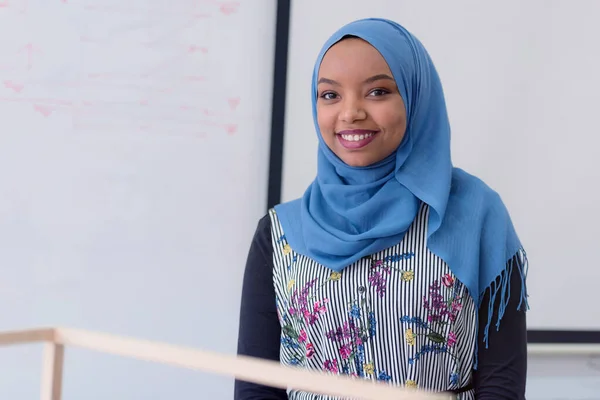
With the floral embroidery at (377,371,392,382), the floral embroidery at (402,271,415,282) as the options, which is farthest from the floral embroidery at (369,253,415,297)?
the floral embroidery at (377,371,392,382)

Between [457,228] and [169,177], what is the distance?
0.75 metres

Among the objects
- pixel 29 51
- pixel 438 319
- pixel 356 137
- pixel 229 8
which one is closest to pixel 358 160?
pixel 356 137

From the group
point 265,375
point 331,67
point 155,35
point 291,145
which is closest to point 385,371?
point 331,67

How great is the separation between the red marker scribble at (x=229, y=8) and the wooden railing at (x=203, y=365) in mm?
1141

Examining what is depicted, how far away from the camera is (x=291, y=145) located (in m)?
1.62

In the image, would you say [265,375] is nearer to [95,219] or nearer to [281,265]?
[281,265]

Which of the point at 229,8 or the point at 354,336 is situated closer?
the point at 354,336

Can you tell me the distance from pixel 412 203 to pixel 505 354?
0.79 feet

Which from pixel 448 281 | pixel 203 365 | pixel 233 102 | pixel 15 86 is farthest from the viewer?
pixel 233 102

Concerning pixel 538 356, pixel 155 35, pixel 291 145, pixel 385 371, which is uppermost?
pixel 155 35

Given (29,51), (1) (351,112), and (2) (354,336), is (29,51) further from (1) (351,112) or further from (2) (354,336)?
(2) (354,336)

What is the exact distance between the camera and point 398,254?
3.28 feet

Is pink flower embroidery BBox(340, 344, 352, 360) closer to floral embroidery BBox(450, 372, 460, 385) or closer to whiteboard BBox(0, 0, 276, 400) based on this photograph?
floral embroidery BBox(450, 372, 460, 385)

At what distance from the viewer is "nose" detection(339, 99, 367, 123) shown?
972 millimetres
